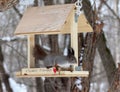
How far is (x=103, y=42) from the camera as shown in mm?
3611

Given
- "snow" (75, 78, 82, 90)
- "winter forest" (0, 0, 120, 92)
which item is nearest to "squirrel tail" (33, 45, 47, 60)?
"winter forest" (0, 0, 120, 92)

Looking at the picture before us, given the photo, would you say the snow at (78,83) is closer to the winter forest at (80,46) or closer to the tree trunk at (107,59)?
the winter forest at (80,46)

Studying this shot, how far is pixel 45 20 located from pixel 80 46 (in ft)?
2.49

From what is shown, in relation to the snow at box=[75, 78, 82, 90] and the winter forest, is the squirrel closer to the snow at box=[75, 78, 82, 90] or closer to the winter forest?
the winter forest

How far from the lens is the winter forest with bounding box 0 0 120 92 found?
303 cm

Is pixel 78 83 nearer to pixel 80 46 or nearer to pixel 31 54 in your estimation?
pixel 80 46

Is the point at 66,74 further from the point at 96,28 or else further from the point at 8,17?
the point at 8,17

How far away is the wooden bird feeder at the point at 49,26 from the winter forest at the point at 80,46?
7.1 inches

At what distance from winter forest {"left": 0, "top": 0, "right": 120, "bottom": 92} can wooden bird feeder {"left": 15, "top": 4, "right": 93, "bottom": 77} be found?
0.59ft

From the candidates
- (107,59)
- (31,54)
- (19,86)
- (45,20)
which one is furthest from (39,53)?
(19,86)

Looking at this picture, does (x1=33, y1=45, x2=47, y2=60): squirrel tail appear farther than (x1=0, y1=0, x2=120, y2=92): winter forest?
No

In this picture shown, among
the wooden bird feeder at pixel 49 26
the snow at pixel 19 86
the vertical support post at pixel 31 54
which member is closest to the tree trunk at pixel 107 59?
the wooden bird feeder at pixel 49 26

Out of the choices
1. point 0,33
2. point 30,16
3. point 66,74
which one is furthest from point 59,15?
point 0,33

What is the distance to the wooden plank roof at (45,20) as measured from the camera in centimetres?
233
